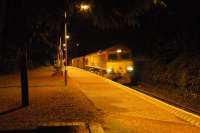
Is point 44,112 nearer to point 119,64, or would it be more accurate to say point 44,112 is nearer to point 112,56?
point 119,64

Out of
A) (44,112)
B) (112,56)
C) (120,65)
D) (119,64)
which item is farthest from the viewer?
(112,56)

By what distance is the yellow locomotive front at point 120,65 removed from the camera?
96.2ft

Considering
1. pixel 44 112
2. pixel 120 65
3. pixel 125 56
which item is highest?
pixel 125 56

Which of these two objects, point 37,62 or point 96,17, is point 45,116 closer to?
point 96,17

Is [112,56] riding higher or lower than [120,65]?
higher

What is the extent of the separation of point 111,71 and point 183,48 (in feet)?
25.8

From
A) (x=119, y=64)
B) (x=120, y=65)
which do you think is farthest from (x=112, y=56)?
(x=120, y=65)

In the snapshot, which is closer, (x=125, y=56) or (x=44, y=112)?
(x=44, y=112)

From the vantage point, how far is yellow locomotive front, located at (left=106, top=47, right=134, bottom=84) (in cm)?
2933

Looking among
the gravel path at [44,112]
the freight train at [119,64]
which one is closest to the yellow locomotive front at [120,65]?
the freight train at [119,64]

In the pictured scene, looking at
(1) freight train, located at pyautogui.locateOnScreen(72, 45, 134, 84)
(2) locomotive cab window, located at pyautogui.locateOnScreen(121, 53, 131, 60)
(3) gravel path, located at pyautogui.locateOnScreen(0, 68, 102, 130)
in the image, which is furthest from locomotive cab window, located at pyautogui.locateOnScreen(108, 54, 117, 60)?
(3) gravel path, located at pyautogui.locateOnScreen(0, 68, 102, 130)

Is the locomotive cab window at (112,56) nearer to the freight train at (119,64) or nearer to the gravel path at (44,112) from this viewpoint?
the freight train at (119,64)

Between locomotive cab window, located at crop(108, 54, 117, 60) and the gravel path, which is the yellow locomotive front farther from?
the gravel path

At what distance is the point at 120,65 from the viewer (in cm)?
3014
